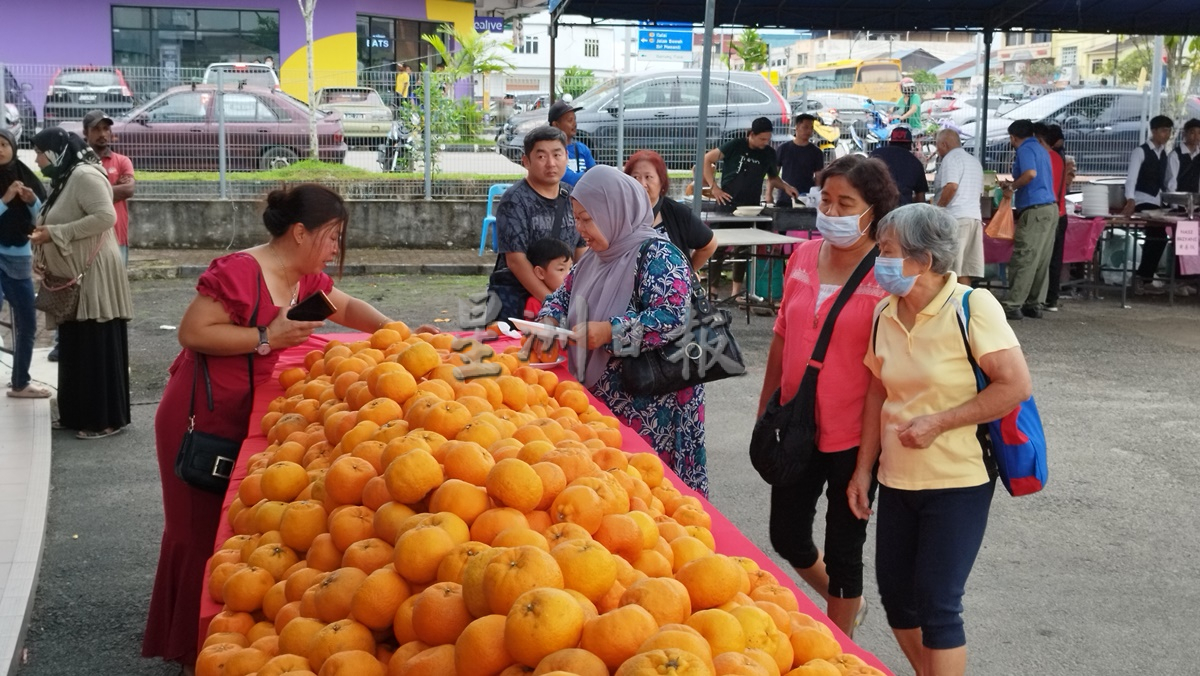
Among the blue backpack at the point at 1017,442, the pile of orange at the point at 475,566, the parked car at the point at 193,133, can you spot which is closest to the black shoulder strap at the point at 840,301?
the blue backpack at the point at 1017,442

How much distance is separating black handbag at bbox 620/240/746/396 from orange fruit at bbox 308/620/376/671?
2.06 m

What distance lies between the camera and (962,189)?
36.8ft

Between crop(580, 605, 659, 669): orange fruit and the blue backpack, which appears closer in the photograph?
crop(580, 605, 659, 669): orange fruit

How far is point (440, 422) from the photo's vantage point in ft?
9.55

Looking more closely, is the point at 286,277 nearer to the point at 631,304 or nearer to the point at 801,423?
the point at 631,304

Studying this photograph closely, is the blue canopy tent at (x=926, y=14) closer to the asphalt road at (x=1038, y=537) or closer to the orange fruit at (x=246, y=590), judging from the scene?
the asphalt road at (x=1038, y=537)

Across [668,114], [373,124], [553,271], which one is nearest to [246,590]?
[553,271]

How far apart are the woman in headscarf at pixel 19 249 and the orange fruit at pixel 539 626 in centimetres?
649

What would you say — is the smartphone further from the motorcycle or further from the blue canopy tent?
the motorcycle

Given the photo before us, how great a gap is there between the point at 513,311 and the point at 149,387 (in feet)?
11.6

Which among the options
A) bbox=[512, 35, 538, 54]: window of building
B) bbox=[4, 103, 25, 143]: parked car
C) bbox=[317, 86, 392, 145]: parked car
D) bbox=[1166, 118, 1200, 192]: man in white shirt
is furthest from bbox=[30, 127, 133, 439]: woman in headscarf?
bbox=[512, 35, 538, 54]: window of building

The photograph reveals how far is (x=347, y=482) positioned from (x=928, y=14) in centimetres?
1233

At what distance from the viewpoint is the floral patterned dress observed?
4.06 m

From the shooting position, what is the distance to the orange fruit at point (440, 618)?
6.71 ft
